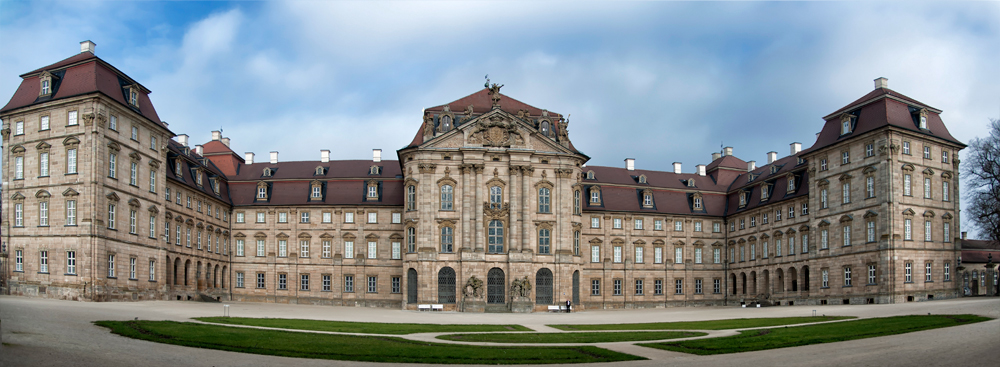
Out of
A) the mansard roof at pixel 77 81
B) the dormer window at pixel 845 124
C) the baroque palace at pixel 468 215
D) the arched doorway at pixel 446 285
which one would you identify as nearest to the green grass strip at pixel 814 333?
the baroque palace at pixel 468 215

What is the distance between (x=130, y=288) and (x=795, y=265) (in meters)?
52.2

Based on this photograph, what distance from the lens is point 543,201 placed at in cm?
6681

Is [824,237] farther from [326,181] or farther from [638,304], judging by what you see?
[326,181]

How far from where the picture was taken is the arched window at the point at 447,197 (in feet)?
215

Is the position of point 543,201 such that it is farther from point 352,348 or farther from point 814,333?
point 352,348

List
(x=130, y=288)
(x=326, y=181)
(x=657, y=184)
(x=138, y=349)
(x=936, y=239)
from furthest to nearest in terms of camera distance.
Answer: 1. (x=657, y=184)
2. (x=326, y=181)
3. (x=936, y=239)
4. (x=130, y=288)
5. (x=138, y=349)

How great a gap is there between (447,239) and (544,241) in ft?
26.4

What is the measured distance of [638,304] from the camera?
77.9 meters

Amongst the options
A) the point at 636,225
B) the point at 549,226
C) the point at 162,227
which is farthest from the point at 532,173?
the point at 162,227

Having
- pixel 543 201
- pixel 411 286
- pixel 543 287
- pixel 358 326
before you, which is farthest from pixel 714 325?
pixel 411 286

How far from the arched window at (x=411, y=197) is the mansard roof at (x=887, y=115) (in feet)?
109

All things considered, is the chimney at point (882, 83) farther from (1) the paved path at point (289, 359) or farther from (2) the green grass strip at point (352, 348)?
(2) the green grass strip at point (352, 348)

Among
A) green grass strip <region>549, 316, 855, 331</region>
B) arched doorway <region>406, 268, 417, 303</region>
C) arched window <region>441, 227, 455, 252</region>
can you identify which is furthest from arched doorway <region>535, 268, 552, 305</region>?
green grass strip <region>549, 316, 855, 331</region>

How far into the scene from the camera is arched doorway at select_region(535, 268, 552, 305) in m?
65.2
